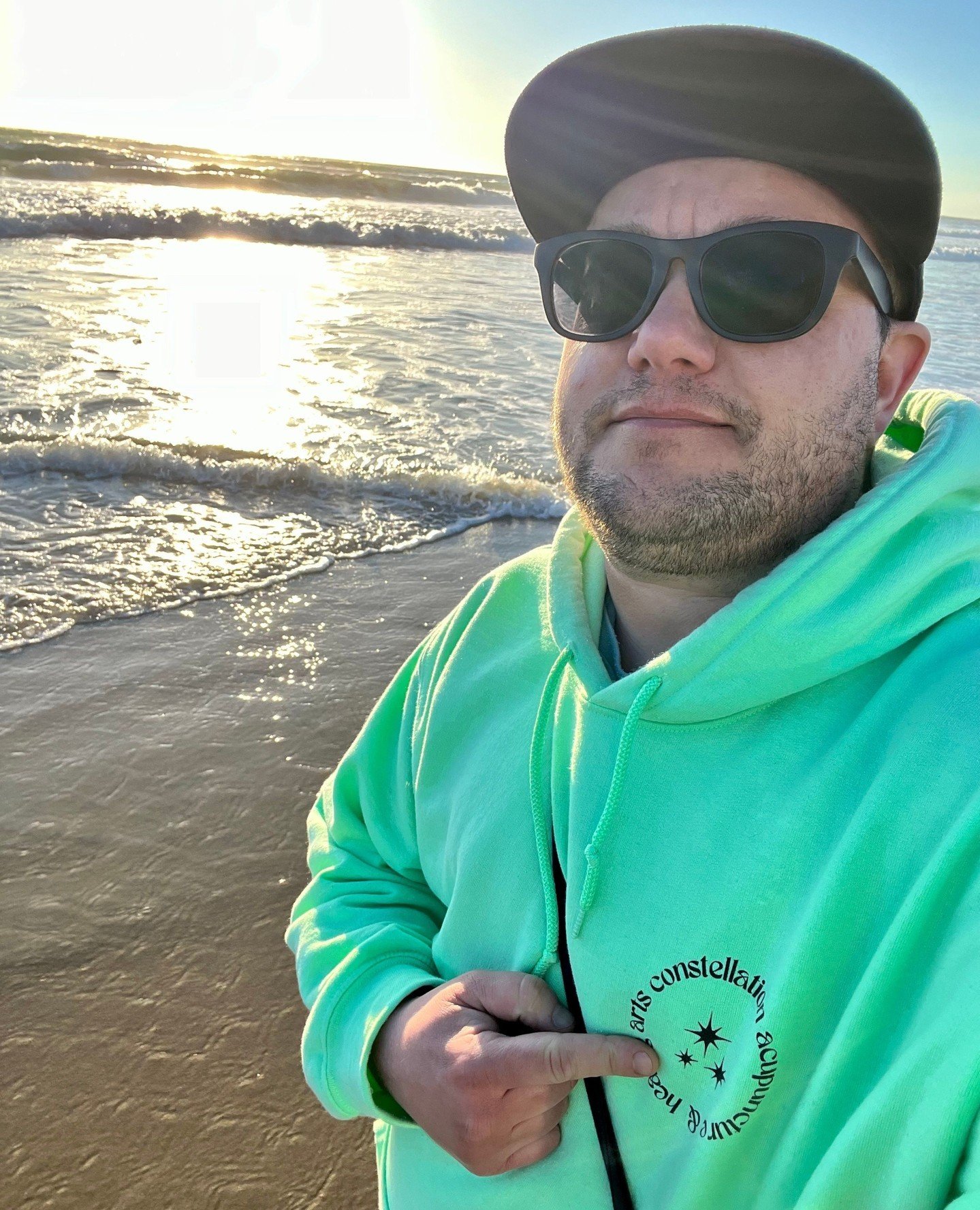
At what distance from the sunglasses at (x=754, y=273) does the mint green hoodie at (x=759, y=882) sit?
252 millimetres

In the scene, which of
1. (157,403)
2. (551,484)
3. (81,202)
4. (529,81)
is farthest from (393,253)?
(529,81)

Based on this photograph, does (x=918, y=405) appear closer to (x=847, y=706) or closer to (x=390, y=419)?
(x=847, y=706)

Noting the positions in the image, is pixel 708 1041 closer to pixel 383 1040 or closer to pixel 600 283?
pixel 383 1040

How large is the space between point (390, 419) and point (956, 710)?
274 inches

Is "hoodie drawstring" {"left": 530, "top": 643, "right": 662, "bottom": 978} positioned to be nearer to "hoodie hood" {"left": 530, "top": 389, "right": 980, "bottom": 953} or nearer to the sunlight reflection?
"hoodie hood" {"left": 530, "top": 389, "right": 980, "bottom": 953}

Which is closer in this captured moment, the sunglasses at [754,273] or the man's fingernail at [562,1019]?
the man's fingernail at [562,1019]

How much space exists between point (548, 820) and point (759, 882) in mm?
370

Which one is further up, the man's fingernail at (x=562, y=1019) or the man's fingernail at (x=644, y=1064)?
the man's fingernail at (x=644, y=1064)

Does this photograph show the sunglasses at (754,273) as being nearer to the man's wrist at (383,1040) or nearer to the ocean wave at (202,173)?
the man's wrist at (383,1040)

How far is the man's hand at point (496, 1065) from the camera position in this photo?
3.83 feet

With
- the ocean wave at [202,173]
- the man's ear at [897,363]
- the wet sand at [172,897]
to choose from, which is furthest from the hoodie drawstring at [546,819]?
the ocean wave at [202,173]

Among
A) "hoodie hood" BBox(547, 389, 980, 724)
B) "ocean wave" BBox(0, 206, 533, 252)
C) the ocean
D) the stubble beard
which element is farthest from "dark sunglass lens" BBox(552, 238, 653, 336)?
"ocean wave" BBox(0, 206, 533, 252)

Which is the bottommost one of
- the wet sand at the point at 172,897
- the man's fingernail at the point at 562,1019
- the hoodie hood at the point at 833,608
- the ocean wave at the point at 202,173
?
the wet sand at the point at 172,897

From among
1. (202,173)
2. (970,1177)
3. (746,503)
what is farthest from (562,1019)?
(202,173)
